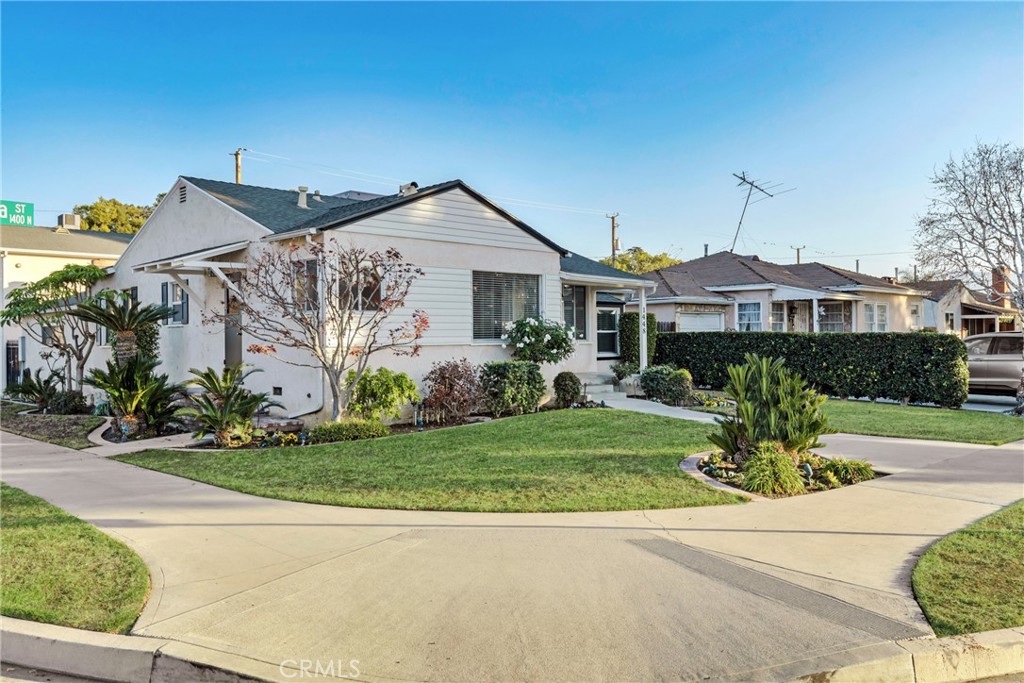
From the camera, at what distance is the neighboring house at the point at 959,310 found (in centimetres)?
3794

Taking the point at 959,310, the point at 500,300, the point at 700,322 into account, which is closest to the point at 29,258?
the point at 500,300

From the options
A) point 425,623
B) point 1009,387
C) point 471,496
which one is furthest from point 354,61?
point 1009,387

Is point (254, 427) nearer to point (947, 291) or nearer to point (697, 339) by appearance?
point (697, 339)

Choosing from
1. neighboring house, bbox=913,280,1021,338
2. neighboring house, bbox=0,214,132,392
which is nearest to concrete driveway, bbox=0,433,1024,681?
neighboring house, bbox=0,214,132,392

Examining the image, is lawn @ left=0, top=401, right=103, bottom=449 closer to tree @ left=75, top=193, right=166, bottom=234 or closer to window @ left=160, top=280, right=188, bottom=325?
window @ left=160, top=280, right=188, bottom=325

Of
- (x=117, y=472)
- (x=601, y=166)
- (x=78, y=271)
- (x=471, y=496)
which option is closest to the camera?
(x=471, y=496)

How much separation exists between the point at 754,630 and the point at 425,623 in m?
1.99

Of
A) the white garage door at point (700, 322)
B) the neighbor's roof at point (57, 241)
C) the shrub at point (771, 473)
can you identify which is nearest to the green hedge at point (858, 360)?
the white garage door at point (700, 322)

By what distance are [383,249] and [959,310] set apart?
40227 mm

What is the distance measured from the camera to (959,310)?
40375mm

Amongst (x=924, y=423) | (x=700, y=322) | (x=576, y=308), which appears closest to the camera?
(x=924, y=423)

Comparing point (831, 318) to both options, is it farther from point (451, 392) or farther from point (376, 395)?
point (376, 395)

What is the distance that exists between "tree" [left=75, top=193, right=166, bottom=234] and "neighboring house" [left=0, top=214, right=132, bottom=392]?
12250mm

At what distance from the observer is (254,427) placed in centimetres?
1228
